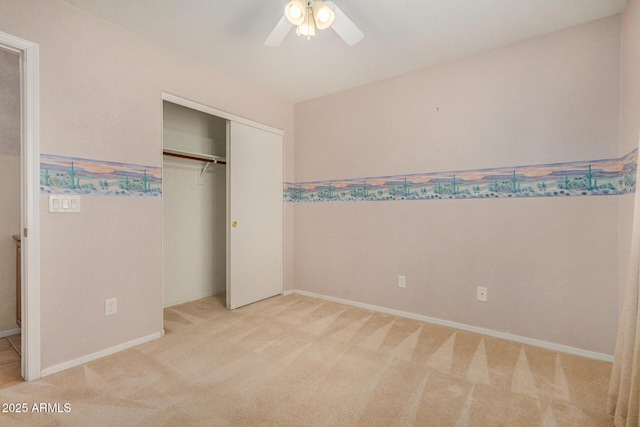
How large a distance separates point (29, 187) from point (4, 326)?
1547mm

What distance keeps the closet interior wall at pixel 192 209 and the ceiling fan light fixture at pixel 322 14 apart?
2.20 m

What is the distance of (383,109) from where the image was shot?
3172mm

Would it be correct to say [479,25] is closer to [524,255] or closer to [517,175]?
[517,175]

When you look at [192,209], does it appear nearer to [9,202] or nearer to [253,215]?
[253,215]

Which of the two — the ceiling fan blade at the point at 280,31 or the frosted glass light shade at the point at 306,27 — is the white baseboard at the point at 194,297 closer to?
the ceiling fan blade at the point at 280,31

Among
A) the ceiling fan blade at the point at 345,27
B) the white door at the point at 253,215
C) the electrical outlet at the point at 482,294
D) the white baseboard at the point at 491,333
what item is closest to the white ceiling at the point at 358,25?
the ceiling fan blade at the point at 345,27

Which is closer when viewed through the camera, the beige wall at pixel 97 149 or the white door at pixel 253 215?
the beige wall at pixel 97 149

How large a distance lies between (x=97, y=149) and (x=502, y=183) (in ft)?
10.5

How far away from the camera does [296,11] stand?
1.78m

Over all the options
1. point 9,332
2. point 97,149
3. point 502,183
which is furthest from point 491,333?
point 9,332

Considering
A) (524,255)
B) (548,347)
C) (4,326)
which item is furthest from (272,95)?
(548,347)

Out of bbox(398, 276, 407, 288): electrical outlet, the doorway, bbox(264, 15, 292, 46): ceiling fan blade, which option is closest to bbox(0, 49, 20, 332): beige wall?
the doorway

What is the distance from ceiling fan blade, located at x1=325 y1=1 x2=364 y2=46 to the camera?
1.89 meters

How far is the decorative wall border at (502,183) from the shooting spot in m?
2.14
